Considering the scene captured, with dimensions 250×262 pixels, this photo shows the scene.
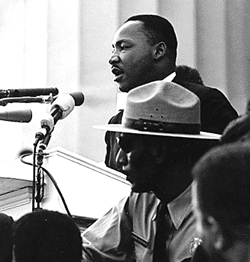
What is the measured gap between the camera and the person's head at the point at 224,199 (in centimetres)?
151

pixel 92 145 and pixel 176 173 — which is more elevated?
pixel 176 173

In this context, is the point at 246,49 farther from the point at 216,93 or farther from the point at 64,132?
the point at 216,93

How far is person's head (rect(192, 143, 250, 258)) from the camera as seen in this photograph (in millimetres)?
1513

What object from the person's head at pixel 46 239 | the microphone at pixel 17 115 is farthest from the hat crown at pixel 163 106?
the microphone at pixel 17 115

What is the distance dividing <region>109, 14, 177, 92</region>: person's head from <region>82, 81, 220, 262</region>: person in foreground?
1.22 metres

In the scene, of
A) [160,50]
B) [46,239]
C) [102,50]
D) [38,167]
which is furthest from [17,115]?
[102,50]

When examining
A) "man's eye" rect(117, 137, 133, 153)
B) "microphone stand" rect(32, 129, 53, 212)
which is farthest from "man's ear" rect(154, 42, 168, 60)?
"man's eye" rect(117, 137, 133, 153)

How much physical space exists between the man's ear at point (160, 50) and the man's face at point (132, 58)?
2cm

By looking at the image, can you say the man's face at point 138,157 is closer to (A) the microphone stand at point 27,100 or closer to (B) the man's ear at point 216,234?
(A) the microphone stand at point 27,100

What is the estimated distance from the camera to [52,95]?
142 inches

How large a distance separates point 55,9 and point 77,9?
5.8 inches

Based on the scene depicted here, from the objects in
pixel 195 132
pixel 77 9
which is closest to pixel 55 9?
pixel 77 9

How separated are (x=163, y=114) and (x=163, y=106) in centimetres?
3

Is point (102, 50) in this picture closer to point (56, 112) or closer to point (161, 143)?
point (56, 112)
